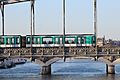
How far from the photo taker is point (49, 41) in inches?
2810

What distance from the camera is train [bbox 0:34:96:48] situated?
7012 centimetres

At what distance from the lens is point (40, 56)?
6700 cm

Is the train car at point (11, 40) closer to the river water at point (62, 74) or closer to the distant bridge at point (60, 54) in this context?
the distant bridge at point (60, 54)

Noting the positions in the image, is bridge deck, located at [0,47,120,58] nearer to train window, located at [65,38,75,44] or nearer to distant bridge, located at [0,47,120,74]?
distant bridge, located at [0,47,120,74]

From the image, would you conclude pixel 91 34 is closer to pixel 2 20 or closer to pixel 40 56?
pixel 40 56

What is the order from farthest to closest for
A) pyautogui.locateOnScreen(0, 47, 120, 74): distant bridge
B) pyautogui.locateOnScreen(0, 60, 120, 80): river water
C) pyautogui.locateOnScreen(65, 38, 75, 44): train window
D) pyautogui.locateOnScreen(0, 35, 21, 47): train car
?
pyautogui.locateOnScreen(0, 35, 21, 47): train car
pyautogui.locateOnScreen(65, 38, 75, 44): train window
pyautogui.locateOnScreen(0, 47, 120, 74): distant bridge
pyautogui.locateOnScreen(0, 60, 120, 80): river water

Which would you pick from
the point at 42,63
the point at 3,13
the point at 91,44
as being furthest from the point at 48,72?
the point at 3,13

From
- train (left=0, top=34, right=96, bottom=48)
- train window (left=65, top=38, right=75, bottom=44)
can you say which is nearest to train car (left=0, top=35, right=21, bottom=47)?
train (left=0, top=34, right=96, bottom=48)

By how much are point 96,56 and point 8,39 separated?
570 inches

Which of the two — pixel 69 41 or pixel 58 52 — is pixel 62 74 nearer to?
pixel 69 41

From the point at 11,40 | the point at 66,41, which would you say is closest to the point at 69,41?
the point at 66,41

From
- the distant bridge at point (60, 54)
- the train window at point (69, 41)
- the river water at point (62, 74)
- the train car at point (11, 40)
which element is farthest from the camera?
the train car at point (11, 40)

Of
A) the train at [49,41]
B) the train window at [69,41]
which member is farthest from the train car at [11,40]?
the train window at [69,41]

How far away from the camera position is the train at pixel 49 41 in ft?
230
